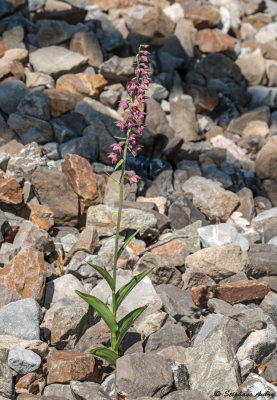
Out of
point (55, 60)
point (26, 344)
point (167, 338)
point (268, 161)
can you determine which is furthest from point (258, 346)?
point (55, 60)

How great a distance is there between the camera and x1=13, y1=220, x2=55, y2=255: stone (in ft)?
15.7

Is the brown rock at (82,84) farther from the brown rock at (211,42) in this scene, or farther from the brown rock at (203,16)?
the brown rock at (203,16)

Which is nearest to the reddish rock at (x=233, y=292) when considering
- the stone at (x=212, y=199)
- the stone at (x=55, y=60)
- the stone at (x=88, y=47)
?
the stone at (x=212, y=199)

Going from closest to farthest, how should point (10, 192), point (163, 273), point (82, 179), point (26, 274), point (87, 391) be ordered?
point (87, 391) < point (26, 274) < point (163, 273) < point (10, 192) < point (82, 179)

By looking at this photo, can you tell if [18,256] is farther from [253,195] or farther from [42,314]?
[253,195]

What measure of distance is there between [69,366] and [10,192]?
2.34 m

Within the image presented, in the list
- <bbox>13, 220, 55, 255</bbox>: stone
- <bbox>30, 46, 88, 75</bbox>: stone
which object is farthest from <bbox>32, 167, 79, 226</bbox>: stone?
A: <bbox>30, 46, 88, 75</bbox>: stone

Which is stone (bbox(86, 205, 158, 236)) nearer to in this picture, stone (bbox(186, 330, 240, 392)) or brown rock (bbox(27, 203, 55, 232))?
brown rock (bbox(27, 203, 55, 232))

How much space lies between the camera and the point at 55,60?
7.98 m

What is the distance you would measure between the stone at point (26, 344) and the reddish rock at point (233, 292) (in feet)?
4.92

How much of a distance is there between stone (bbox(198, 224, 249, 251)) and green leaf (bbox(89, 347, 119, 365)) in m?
2.07

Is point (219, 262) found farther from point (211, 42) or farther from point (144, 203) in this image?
point (211, 42)

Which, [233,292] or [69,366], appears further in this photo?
[233,292]

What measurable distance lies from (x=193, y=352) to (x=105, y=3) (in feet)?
28.1
